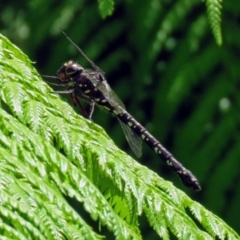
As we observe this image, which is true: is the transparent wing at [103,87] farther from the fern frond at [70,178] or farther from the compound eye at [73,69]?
the fern frond at [70,178]

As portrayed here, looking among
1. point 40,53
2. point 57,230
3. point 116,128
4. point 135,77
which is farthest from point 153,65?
point 57,230

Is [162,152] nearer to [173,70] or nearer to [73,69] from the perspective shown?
[73,69]

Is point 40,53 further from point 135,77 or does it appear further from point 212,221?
point 212,221

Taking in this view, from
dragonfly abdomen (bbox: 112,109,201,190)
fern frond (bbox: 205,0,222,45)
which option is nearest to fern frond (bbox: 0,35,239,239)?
fern frond (bbox: 205,0,222,45)

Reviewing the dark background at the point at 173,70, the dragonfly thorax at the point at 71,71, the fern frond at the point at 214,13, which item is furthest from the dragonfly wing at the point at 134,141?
the dark background at the point at 173,70

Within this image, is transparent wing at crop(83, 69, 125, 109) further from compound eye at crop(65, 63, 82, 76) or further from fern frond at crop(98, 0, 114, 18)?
fern frond at crop(98, 0, 114, 18)
